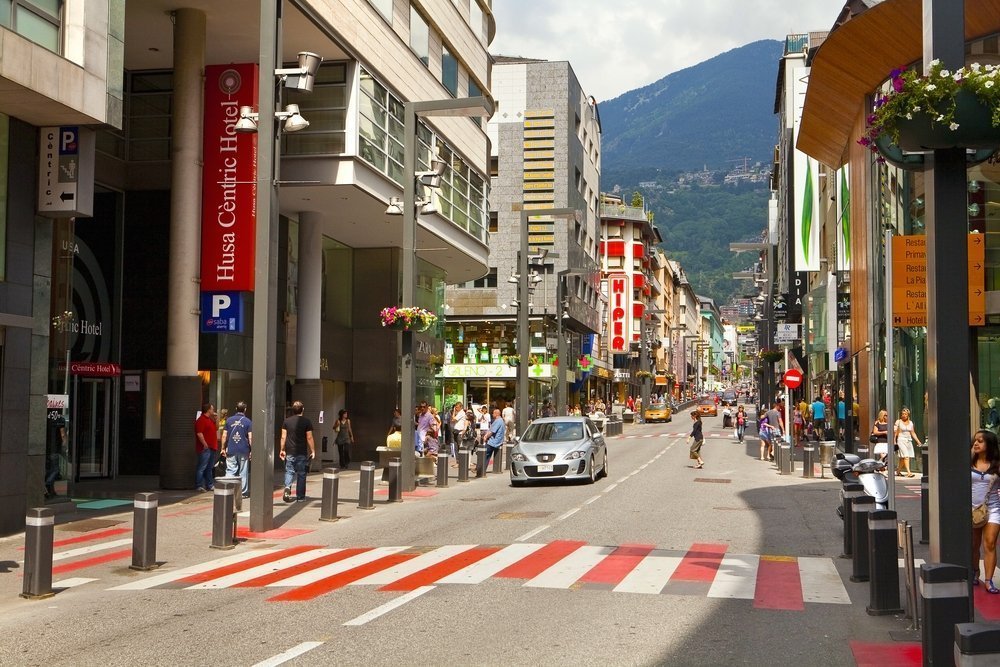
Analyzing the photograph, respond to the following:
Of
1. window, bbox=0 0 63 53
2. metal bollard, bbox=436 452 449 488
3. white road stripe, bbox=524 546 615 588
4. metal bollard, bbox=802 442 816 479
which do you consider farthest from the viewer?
metal bollard, bbox=802 442 816 479

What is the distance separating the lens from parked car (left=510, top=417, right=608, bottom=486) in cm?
2464

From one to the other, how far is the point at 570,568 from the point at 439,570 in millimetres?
1466

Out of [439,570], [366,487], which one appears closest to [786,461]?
[366,487]

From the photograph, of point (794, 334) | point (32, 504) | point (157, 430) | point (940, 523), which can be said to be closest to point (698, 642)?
point (940, 523)

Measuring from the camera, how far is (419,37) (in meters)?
33.1

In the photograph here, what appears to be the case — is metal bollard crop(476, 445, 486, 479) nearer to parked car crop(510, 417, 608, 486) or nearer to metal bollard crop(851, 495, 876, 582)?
parked car crop(510, 417, 608, 486)

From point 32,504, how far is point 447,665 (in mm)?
10789

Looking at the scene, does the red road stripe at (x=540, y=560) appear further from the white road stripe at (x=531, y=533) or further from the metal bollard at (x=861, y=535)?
the metal bollard at (x=861, y=535)

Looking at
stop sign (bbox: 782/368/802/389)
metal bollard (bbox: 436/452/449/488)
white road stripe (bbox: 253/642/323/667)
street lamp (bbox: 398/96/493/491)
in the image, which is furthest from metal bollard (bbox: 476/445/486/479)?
white road stripe (bbox: 253/642/323/667)

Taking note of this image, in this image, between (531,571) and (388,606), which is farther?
(531,571)

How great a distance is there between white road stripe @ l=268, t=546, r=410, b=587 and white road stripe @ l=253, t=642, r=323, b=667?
3.17 m

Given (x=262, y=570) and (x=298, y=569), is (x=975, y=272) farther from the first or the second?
(x=262, y=570)

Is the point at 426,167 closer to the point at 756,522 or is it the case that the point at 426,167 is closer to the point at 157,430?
the point at 157,430

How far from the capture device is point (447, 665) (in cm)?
763
